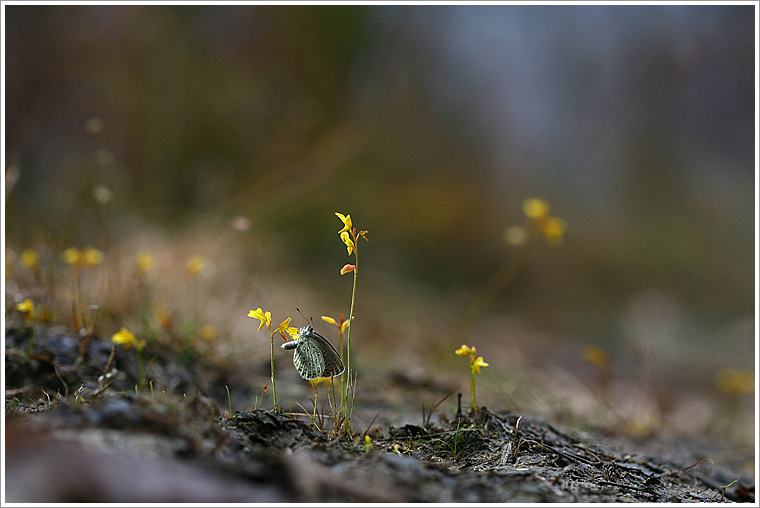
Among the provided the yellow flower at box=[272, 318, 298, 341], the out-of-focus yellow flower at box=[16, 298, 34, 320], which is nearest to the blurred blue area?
the out-of-focus yellow flower at box=[16, 298, 34, 320]

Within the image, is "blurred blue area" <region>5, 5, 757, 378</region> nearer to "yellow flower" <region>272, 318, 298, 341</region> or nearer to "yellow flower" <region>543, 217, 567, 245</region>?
"yellow flower" <region>543, 217, 567, 245</region>

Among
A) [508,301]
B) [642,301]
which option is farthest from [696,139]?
[508,301]

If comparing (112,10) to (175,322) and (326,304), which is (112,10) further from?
(175,322)

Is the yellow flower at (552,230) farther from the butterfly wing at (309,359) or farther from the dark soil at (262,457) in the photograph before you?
the butterfly wing at (309,359)

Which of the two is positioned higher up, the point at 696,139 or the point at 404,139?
the point at 696,139

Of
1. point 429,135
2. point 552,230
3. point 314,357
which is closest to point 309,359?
point 314,357

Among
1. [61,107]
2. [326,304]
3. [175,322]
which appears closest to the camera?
[175,322]
